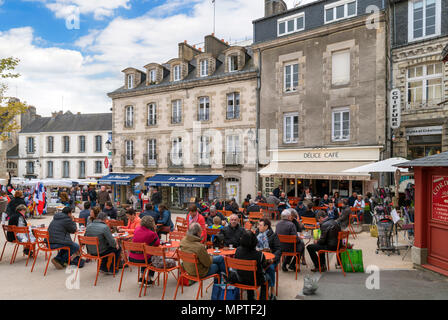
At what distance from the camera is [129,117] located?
2073cm

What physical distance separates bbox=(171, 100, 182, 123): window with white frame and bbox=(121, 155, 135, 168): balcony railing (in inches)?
146

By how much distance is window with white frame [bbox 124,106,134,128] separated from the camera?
2061 centimetres

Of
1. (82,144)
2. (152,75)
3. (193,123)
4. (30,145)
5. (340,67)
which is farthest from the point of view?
(30,145)

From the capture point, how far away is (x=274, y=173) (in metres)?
14.9

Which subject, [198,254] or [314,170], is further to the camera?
[314,170]

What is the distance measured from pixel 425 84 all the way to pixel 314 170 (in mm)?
5165

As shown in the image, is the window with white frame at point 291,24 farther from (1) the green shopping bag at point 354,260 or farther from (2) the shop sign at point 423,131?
(1) the green shopping bag at point 354,260

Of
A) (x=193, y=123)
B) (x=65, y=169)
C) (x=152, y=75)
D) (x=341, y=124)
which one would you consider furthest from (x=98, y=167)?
(x=341, y=124)

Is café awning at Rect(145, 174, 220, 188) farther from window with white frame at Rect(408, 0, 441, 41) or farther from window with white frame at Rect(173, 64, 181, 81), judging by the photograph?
window with white frame at Rect(408, 0, 441, 41)

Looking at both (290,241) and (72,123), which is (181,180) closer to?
(290,241)

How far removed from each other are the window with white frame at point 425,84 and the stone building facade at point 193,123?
6537 mm

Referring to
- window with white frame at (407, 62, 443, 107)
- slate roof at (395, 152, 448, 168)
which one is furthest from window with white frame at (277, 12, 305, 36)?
slate roof at (395, 152, 448, 168)

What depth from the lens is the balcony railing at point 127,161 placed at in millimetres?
20516

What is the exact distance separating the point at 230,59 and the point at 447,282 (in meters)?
14.2
